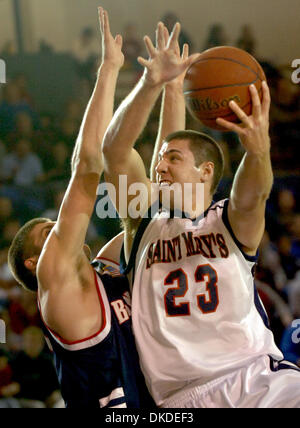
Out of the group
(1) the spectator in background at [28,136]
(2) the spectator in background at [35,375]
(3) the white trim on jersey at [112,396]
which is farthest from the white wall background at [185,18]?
(3) the white trim on jersey at [112,396]

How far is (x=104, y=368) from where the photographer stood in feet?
10.2

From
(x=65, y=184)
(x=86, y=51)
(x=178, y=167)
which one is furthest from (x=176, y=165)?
(x=86, y=51)

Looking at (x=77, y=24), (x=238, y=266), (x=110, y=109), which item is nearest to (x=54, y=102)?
(x=77, y=24)

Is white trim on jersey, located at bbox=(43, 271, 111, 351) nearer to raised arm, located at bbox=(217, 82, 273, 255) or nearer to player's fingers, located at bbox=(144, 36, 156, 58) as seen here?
raised arm, located at bbox=(217, 82, 273, 255)

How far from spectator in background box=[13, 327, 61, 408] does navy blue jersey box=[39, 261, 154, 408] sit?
2498mm

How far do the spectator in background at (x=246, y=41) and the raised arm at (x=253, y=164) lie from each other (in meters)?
5.30

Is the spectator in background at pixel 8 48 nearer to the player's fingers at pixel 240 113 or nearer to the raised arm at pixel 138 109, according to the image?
the raised arm at pixel 138 109

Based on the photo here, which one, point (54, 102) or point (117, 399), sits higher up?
point (54, 102)

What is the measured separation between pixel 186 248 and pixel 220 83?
2.77 feet

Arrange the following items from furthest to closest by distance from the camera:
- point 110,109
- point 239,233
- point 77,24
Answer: point 77,24, point 110,109, point 239,233

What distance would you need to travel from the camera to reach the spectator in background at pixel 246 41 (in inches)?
311

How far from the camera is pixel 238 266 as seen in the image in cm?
304

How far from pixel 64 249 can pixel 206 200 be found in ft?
2.73
